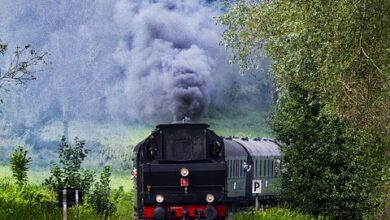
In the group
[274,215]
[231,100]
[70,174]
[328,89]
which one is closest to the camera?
[328,89]

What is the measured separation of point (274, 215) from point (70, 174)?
5.63 metres

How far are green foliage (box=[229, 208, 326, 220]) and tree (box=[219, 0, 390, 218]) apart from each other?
0.89m

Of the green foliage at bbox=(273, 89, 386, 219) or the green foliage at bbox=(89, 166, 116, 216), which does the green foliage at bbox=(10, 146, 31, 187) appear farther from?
the green foliage at bbox=(273, 89, 386, 219)

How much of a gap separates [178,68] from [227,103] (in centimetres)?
1525

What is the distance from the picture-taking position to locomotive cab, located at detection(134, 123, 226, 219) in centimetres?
2064

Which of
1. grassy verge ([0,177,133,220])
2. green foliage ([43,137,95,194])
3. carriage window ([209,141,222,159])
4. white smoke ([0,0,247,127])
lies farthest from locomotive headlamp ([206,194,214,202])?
white smoke ([0,0,247,127])

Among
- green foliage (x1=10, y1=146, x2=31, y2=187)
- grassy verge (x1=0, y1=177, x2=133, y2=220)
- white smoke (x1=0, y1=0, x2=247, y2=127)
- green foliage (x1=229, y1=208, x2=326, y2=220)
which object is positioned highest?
white smoke (x1=0, y1=0, x2=247, y2=127)

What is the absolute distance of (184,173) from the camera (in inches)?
814

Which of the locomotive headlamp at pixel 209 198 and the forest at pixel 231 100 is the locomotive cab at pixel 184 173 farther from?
the forest at pixel 231 100

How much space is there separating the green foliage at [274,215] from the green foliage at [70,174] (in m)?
4.18

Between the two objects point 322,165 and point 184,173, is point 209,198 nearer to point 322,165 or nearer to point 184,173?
point 184,173

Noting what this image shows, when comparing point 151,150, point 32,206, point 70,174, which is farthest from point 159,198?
point 70,174

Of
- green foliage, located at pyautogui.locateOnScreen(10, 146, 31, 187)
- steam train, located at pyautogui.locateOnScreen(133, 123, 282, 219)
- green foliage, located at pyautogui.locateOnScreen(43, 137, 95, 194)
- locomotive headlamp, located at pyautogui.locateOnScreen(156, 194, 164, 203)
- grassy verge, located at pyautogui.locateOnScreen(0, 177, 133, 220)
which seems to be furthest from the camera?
green foliage, located at pyautogui.locateOnScreen(43, 137, 95, 194)

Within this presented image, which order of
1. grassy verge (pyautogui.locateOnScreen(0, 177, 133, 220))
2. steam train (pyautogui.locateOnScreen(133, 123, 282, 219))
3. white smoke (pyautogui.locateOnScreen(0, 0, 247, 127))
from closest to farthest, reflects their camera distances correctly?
grassy verge (pyautogui.locateOnScreen(0, 177, 133, 220)) → steam train (pyautogui.locateOnScreen(133, 123, 282, 219)) → white smoke (pyautogui.locateOnScreen(0, 0, 247, 127))
